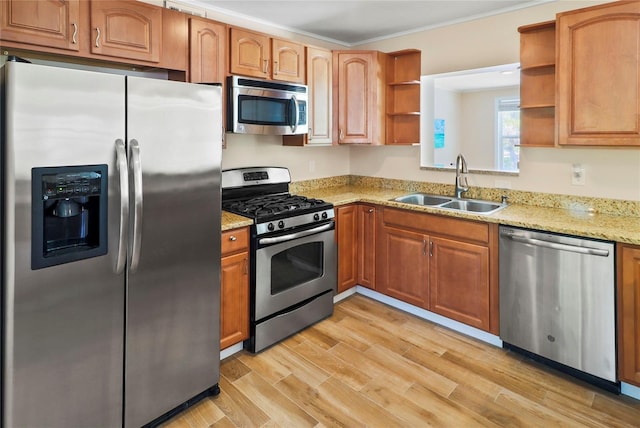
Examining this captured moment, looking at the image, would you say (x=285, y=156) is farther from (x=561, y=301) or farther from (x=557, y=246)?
(x=561, y=301)

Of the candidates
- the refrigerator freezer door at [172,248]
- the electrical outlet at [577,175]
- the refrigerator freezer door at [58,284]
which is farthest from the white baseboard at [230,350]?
the electrical outlet at [577,175]

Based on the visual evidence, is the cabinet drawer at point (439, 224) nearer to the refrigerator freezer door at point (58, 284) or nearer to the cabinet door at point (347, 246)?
the cabinet door at point (347, 246)

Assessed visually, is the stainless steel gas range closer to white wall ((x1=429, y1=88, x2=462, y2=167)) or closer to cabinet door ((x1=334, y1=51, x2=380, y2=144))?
cabinet door ((x1=334, y1=51, x2=380, y2=144))

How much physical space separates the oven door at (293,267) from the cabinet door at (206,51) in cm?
117

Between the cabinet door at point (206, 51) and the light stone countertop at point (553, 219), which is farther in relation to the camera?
the cabinet door at point (206, 51)

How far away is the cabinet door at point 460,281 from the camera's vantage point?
110 inches

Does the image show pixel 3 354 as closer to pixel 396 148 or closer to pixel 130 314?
pixel 130 314

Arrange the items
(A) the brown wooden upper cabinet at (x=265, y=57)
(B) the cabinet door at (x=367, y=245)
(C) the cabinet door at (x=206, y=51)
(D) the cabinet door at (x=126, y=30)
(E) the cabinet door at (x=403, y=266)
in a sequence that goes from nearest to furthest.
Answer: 1. (D) the cabinet door at (x=126, y=30)
2. (C) the cabinet door at (x=206, y=51)
3. (A) the brown wooden upper cabinet at (x=265, y=57)
4. (E) the cabinet door at (x=403, y=266)
5. (B) the cabinet door at (x=367, y=245)

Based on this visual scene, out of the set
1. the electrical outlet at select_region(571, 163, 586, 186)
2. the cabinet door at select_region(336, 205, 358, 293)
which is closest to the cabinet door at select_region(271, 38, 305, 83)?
the cabinet door at select_region(336, 205, 358, 293)

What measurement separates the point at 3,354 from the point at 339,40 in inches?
147

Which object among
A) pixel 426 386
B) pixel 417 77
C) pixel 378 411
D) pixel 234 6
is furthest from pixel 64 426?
pixel 417 77

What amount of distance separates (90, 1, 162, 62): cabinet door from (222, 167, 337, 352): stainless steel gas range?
1052mm

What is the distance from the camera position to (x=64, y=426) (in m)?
1.68

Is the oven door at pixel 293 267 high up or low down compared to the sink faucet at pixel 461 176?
down
